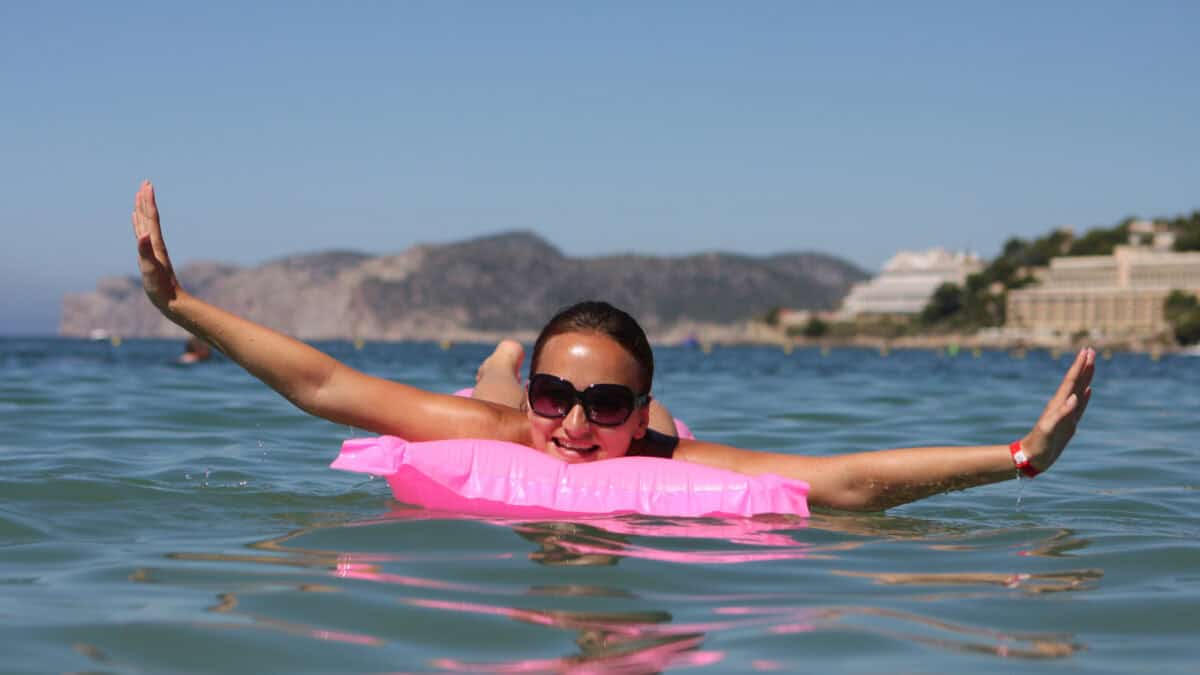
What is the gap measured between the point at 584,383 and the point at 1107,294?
170804mm

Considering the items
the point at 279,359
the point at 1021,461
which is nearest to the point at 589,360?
the point at 279,359

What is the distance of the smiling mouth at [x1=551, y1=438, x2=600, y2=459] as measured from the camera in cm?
604

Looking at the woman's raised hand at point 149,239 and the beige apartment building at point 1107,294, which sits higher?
the beige apartment building at point 1107,294

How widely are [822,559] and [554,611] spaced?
4.64 ft

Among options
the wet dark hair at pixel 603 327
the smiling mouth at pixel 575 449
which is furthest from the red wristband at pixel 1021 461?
the smiling mouth at pixel 575 449

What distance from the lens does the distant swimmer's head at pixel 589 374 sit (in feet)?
18.8

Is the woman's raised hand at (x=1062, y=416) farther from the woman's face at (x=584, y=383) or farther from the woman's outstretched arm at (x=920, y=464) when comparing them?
the woman's face at (x=584, y=383)

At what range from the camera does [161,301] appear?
5.52m

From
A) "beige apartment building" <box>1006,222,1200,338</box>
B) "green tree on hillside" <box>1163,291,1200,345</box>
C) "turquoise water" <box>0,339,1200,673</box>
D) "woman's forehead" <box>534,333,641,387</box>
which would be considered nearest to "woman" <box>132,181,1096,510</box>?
"woman's forehead" <box>534,333,641,387</box>

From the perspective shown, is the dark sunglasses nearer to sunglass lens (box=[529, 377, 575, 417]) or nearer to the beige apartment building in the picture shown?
sunglass lens (box=[529, 377, 575, 417])

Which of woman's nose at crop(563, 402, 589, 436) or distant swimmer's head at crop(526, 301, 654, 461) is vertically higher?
distant swimmer's head at crop(526, 301, 654, 461)

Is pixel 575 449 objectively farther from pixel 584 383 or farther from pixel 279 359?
pixel 279 359

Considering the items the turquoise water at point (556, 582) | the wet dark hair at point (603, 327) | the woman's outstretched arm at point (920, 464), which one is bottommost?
the turquoise water at point (556, 582)

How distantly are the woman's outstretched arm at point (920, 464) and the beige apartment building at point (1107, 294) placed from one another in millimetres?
157457
